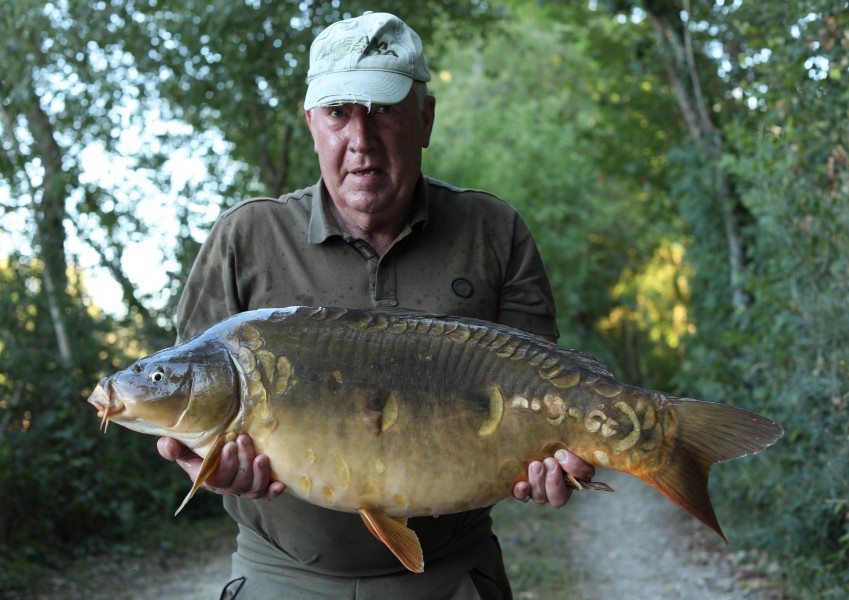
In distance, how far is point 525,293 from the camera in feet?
11.2

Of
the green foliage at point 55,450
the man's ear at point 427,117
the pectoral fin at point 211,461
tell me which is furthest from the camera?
the green foliage at point 55,450

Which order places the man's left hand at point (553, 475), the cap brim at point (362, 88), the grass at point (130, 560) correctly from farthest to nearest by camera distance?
1. the grass at point (130, 560)
2. the cap brim at point (362, 88)
3. the man's left hand at point (553, 475)

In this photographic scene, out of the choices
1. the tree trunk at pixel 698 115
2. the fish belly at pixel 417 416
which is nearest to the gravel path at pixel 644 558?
the tree trunk at pixel 698 115

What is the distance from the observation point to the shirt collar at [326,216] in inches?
129

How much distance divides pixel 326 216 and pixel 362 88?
0.44 meters

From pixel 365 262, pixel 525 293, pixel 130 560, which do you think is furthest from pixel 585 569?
pixel 365 262

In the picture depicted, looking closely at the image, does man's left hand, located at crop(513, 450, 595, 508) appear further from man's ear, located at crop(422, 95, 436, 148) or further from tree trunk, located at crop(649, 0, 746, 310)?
tree trunk, located at crop(649, 0, 746, 310)

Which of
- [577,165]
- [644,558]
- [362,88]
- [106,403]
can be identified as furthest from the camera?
[577,165]

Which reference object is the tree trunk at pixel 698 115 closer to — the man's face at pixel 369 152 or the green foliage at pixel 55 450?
the green foliage at pixel 55 450

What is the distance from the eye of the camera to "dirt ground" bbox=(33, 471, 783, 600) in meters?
7.75

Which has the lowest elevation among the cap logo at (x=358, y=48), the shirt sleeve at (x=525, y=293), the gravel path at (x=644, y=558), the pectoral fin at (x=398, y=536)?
the gravel path at (x=644, y=558)

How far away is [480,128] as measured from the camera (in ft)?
74.0

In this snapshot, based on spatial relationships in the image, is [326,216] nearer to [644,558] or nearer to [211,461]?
[211,461]

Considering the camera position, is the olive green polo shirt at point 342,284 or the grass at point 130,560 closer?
the olive green polo shirt at point 342,284
